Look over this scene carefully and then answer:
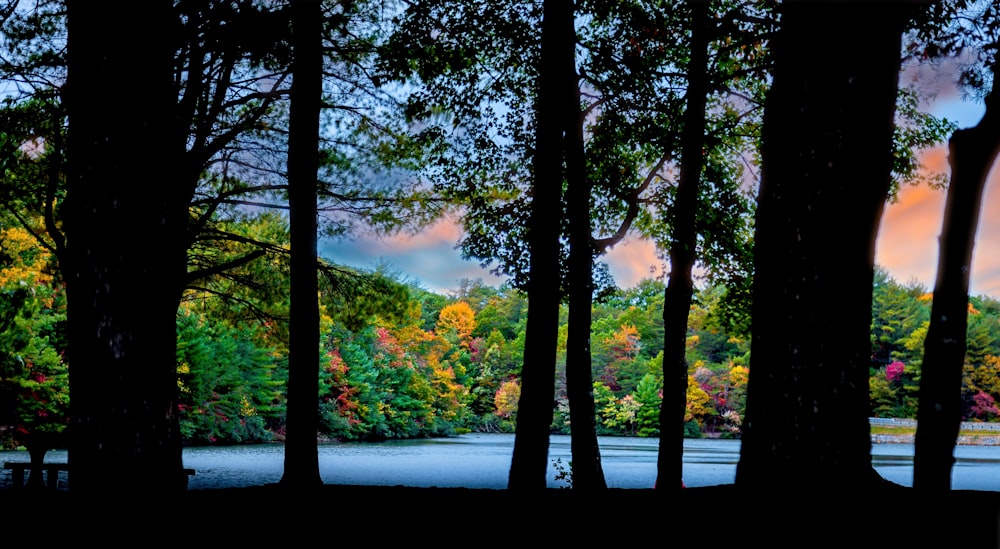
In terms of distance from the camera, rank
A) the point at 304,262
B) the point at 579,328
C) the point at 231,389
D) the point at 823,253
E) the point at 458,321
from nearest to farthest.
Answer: the point at 823,253
the point at 304,262
the point at 579,328
the point at 231,389
the point at 458,321

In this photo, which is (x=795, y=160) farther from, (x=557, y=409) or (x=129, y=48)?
(x=557, y=409)

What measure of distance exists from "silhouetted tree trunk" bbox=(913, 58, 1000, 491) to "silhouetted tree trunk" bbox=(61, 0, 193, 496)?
514 cm

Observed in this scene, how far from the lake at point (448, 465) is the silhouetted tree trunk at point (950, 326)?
8.73 meters

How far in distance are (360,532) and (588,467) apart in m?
4.55

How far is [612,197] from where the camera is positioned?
471 inches

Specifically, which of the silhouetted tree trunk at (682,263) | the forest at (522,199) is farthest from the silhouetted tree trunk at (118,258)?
the silhouetted tree trunk at (682,263)

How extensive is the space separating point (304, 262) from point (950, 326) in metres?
5.51

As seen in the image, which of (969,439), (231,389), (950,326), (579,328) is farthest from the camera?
(969,439)

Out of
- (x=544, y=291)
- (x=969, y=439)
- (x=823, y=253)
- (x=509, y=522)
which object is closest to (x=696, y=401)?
(x=969, y=439)

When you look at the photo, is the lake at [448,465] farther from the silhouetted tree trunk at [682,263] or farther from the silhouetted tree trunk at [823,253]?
the silhouetted tree trunk at [823,253]

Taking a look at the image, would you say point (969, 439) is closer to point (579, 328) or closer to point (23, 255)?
point (579, 328)

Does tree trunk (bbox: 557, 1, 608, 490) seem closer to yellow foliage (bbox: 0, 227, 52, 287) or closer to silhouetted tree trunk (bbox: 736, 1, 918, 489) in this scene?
silhouetted tree trunk (bbox: 736, 1, 918, 489)

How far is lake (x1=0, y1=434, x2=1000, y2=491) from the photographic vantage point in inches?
763

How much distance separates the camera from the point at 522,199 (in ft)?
38.3
